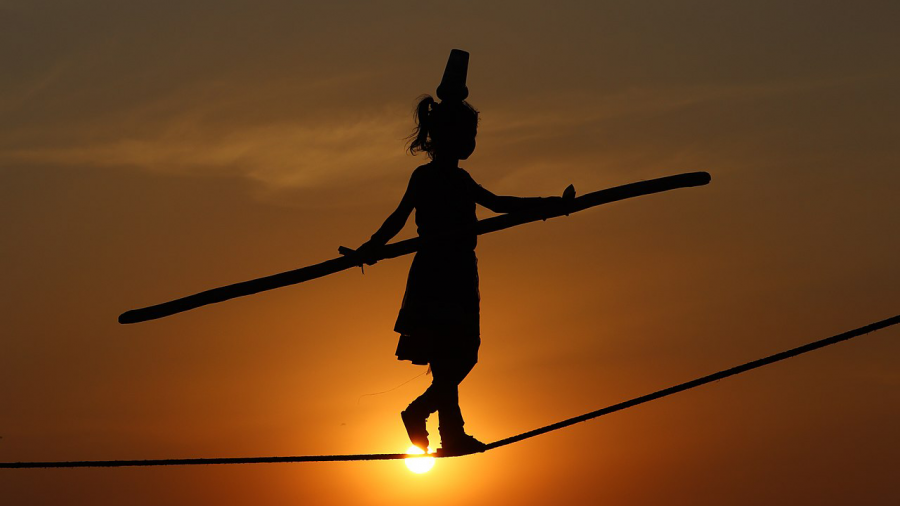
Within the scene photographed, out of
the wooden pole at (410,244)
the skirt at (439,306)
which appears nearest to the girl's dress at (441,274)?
the skirt at (439,306)

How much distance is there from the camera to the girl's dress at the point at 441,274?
12164 mm

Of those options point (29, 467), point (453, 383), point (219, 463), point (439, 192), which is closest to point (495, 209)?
point (439, 192)

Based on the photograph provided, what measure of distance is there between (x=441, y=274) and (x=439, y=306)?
0.25 meters

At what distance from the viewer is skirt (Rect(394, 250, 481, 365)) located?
12.2m

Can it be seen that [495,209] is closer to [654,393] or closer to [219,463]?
[654,393]

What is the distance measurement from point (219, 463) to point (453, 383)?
1971 millimetres

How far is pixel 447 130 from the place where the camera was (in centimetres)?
1233

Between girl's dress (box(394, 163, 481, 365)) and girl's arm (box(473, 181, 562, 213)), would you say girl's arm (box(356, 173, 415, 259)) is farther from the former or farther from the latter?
girl's arm (box(473, 181, 562, 213))

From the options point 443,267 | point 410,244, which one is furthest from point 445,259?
point 410,244

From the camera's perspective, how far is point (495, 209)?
1233 centimetres

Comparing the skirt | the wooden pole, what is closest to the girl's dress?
the skirt

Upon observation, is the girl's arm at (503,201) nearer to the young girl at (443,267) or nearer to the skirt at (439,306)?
the young girl at (443,267)

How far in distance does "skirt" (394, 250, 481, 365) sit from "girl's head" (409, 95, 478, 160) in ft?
2.75

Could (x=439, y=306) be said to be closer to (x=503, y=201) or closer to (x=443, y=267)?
(x=443, y=267)
